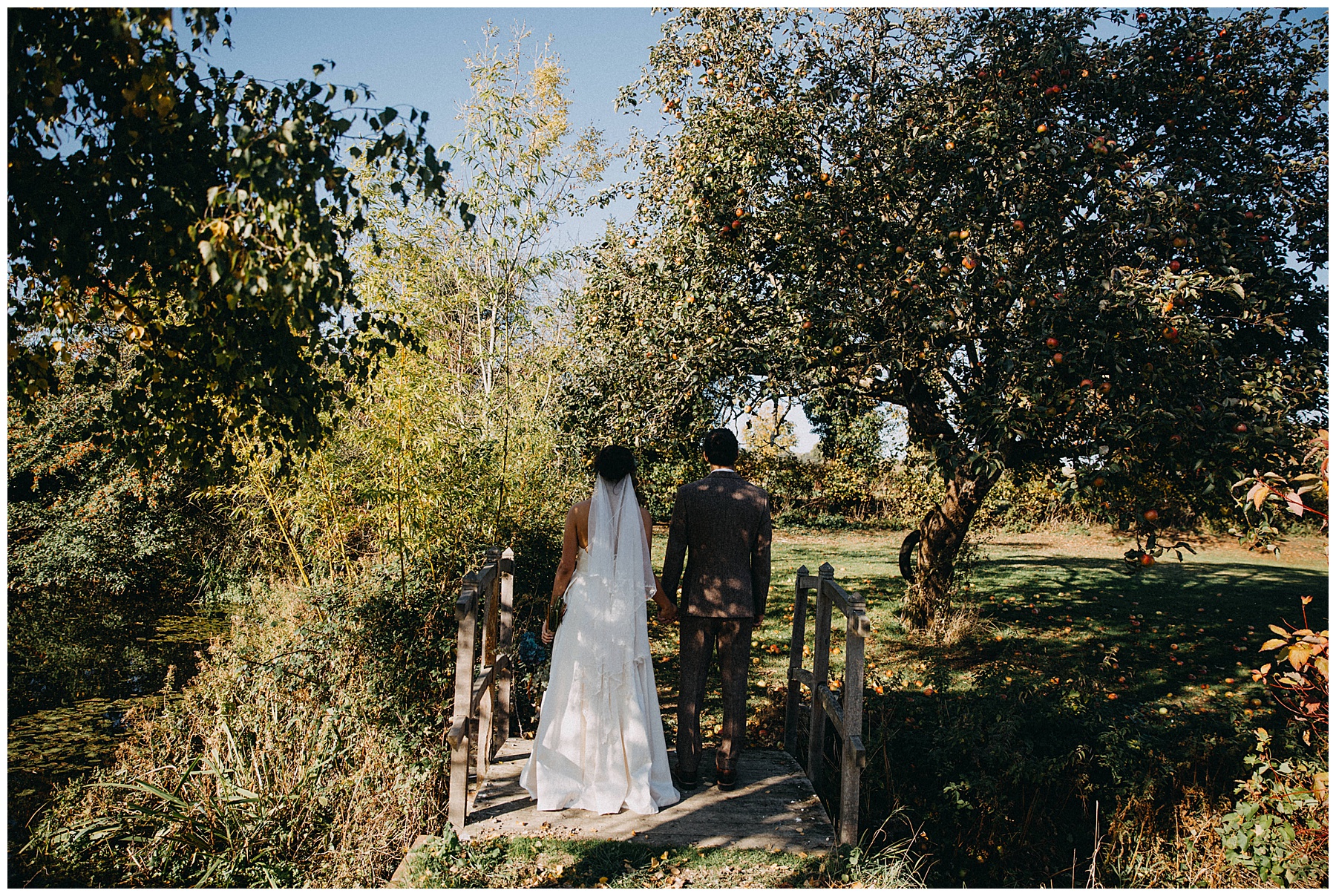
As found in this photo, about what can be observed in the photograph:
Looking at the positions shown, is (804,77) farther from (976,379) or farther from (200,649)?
(200,649)

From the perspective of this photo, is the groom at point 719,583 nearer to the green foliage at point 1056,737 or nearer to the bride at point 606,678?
the bride at point 606,678

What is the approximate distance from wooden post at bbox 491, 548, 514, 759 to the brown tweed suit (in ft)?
4.44

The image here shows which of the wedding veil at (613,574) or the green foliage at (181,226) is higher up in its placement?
the green foliage at (181,226)

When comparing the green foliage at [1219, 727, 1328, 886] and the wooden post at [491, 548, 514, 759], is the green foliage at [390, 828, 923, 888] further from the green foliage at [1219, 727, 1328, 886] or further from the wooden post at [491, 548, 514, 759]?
the green foliage at [1219, 727, 1328, 886]

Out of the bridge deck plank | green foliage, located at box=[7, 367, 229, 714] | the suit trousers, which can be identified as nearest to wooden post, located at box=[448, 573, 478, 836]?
the bridge deck plank

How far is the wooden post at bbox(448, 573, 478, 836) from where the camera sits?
3869 millimetres

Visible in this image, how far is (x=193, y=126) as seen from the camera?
11.2 feet

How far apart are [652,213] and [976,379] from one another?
329 cm

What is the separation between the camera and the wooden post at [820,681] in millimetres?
4750

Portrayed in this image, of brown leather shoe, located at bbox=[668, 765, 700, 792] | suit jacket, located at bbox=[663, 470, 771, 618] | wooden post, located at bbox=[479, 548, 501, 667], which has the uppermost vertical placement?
suit jacket, located at bbox=[663, 470, 771, 618]

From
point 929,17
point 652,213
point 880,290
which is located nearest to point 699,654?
point 880,290

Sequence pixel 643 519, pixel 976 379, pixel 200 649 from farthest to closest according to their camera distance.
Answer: pixel 200 649 < pixel 976 379 < pixel 643 519

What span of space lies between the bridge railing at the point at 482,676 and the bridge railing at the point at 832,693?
193 cm

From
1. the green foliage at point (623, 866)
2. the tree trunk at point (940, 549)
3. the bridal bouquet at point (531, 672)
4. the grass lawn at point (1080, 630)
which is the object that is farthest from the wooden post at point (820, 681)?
the tree trunk at point (940, 549)
